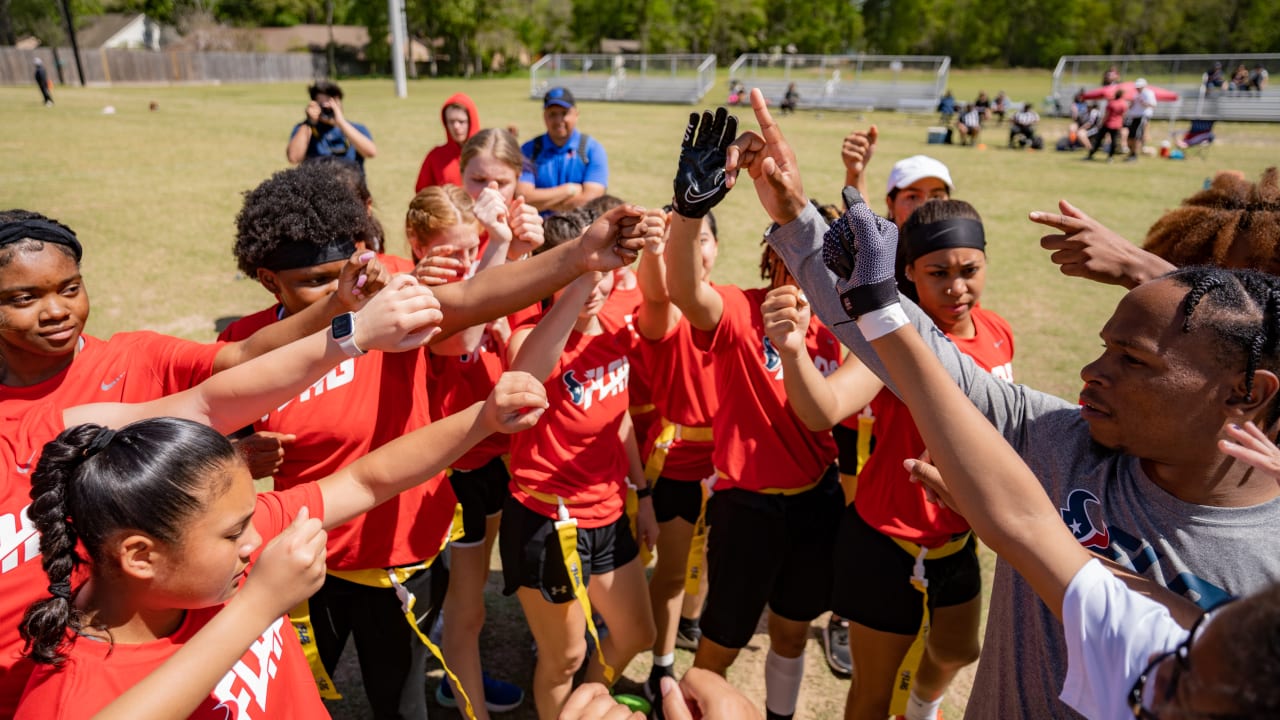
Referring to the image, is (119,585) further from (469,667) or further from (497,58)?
(497,58)

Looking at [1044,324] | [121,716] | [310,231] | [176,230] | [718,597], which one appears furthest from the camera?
[176,230]

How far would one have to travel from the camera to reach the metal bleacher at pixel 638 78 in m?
39.4

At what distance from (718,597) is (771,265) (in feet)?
5.08

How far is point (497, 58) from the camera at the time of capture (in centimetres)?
6919

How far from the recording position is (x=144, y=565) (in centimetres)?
169

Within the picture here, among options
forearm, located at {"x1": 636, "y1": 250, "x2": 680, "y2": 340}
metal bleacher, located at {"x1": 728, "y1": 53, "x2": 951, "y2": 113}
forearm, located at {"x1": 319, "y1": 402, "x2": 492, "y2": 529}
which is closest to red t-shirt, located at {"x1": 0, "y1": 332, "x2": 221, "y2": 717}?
forearm, located at {"x1": 319, "y1": 402, "x2": 492, "y2": 529}

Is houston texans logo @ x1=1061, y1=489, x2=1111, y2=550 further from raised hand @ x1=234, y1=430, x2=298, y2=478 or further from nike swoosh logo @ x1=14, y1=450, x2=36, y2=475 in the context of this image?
nike swoosh logo @ x1=14, y1=450, x2=36, y2=475

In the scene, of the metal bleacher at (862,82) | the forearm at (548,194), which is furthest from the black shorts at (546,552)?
the metal bleacher at (862,82)

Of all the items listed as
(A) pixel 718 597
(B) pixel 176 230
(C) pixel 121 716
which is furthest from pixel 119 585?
(B) pixel 176 230

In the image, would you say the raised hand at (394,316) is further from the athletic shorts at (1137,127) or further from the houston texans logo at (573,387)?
the athletic shorts at (1137,127)

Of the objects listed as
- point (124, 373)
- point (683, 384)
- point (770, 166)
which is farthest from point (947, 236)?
point (124, 373)

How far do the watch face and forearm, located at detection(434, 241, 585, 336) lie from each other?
49cm

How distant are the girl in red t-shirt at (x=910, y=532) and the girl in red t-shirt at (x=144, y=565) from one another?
6.04 feet

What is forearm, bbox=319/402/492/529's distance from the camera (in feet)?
7.32
